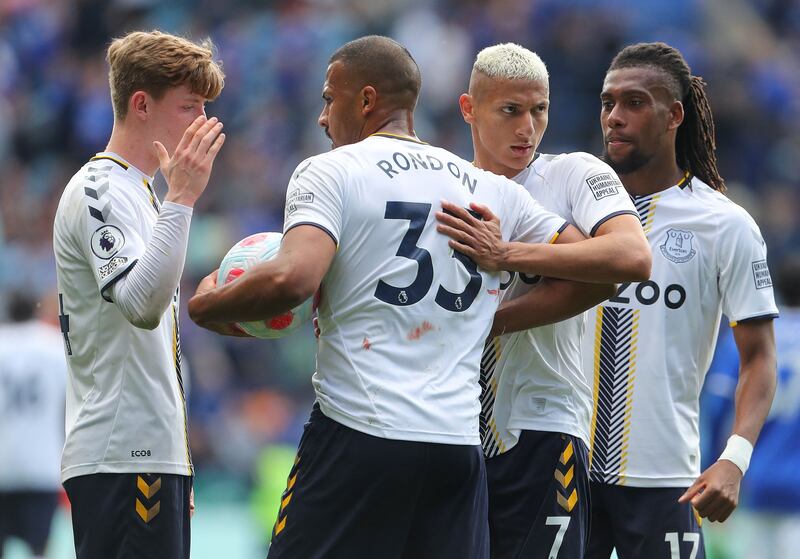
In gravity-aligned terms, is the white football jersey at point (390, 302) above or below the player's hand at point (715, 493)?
above

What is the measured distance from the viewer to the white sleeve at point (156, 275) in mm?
4512

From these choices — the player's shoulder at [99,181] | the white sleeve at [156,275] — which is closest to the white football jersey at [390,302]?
the white sleeve at [156,275]

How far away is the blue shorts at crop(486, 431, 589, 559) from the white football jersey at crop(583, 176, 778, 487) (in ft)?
1.49

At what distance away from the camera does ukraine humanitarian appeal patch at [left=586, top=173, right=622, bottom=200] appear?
4750 millimetres

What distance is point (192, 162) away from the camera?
4.70 meters

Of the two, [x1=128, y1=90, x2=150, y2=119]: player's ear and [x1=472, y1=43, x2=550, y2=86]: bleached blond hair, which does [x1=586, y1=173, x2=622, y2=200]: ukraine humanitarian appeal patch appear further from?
[x1=128, y1=90, x2=150, y2=119]: player's ear

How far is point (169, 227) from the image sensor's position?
4578 mm

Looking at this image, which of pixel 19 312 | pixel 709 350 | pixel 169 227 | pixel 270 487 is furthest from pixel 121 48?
pixel 270 487

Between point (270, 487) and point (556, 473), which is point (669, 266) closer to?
point (556, 473)

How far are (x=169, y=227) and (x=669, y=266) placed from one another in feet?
6.98

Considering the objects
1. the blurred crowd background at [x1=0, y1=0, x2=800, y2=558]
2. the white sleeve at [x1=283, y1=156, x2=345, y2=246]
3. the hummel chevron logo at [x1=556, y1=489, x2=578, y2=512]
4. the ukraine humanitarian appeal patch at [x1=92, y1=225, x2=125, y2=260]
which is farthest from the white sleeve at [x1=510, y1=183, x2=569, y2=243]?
the blurred crowd background at [x1=0, y1=0, x2=800, y2=558]

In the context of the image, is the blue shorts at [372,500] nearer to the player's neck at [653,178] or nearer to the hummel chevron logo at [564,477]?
the hummel chevron logo at [564,477]

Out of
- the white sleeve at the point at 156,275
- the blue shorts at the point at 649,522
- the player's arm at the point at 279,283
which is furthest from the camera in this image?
the blue shorts at the point at 649,522

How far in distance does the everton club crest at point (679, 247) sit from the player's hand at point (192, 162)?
76.7 inches
